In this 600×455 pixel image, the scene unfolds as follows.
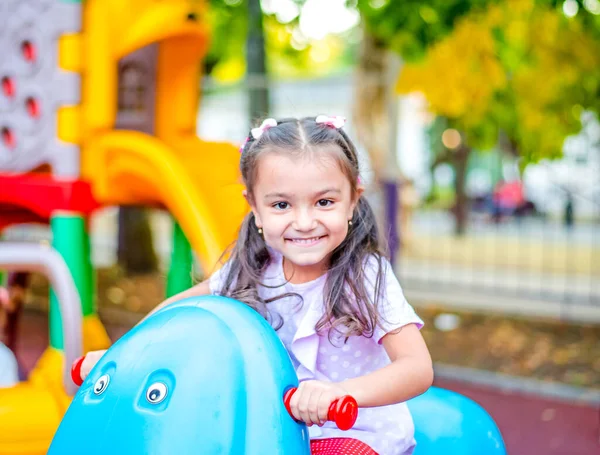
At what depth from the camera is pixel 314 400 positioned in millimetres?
1554

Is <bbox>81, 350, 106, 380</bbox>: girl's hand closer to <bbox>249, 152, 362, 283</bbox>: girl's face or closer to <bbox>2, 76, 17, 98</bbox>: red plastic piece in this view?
<bbox>249, 152, 362, 283</bbox>: girl's face

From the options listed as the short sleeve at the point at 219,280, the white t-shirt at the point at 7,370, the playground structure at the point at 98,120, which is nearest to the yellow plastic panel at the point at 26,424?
the white t-shirt at the point at 7,370

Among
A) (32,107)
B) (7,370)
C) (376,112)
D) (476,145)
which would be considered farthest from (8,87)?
(476,145)

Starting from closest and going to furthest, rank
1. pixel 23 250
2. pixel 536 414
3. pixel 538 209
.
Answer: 1. pixel 23 250
2. pixel 536 414
3. pixel 538 209

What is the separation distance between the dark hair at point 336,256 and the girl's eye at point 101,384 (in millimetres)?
457

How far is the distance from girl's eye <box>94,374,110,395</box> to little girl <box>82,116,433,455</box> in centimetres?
28

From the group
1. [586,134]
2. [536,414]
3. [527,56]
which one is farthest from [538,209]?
[536,414]

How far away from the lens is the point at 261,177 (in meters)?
1.87

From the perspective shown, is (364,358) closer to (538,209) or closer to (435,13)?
(435,13)

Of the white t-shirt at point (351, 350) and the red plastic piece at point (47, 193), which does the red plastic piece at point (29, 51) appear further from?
the white t-shirt at point (351, 350)

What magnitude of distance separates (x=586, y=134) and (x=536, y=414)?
13.9 feet

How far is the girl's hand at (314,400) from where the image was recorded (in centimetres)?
154

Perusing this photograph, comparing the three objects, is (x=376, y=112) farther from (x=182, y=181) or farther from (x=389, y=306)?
(x=389, y=306)

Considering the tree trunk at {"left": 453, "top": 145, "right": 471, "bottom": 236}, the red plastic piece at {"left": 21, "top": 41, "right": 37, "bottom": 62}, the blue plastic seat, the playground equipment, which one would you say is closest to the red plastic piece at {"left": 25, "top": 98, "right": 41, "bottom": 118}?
the red plastic piece at {"left": 21, "top": 41, "right": 37, "bottom": 62}
